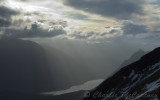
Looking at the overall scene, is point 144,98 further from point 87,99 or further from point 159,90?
point 87,99

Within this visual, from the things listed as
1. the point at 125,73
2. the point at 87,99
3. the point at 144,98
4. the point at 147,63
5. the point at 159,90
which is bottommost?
the point at 87,99

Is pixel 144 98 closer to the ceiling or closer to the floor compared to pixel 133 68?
closer to the ceiling

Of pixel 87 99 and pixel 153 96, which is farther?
pixel 87 99

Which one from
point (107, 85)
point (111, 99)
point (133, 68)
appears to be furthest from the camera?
point (133, 68)

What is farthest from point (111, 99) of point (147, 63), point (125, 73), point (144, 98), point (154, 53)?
point (154, 53)

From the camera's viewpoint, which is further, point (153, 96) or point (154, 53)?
point (154, 53)

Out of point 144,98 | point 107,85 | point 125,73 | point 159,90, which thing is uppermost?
point 159,90

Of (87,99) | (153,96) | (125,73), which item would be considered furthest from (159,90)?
(125,73)

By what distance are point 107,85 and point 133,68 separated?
24.8 m

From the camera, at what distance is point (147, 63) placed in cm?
11644

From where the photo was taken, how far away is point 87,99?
10238 centimetres

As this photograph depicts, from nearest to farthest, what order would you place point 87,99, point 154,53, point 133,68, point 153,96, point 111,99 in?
point 153,96 → point 111,99 → point 87,99 → point 133,68 → point 154,53

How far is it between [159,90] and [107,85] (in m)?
64.9

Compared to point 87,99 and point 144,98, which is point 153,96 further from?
point 87,99
